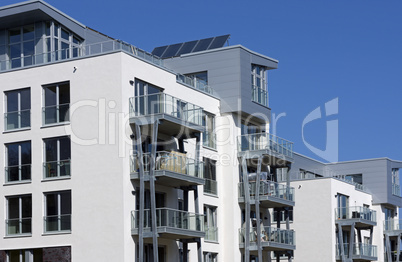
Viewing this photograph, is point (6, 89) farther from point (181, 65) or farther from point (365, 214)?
point (365, 214)

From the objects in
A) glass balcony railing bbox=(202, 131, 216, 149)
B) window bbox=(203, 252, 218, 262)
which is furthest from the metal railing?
window bbox=(203, 252, 218, 262)

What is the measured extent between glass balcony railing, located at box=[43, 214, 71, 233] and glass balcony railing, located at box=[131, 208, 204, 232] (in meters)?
2.82

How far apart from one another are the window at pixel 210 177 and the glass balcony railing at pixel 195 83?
3608mm

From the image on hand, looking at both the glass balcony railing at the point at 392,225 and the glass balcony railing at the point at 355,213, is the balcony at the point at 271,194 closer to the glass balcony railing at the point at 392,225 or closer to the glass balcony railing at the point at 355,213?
the glass balcony railing at the point at 355,213

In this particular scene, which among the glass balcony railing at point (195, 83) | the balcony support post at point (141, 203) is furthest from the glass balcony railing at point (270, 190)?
the balcony support post at point (141, 203)

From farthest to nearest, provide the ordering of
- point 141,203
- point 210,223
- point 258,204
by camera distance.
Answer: point 258,204 → point 210,223 → point 141,203

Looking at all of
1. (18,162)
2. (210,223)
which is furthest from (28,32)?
(210,223)

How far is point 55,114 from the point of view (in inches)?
1428

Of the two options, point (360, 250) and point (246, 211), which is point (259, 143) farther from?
point (360, 250)

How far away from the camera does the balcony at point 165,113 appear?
35219 mm

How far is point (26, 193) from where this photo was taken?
3612 centimetres

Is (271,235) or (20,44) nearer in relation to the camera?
(20,44)

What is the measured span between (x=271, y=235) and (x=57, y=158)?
13.8m

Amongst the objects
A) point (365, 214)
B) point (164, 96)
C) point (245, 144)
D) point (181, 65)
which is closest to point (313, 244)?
point (365, 214)
